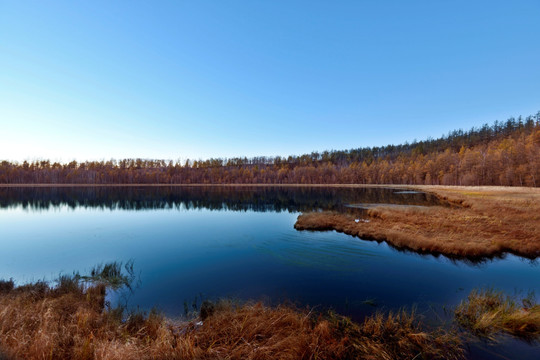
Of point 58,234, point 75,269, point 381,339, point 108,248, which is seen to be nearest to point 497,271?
point 381,339

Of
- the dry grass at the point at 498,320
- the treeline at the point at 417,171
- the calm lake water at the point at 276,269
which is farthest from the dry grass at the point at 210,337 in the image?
the treeline at the point at 417,171

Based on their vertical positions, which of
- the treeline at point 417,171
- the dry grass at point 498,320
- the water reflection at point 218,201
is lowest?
the water reflection at point 218,201

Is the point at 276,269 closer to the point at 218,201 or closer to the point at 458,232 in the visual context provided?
the point at 458,232

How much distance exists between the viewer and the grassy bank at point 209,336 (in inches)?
201

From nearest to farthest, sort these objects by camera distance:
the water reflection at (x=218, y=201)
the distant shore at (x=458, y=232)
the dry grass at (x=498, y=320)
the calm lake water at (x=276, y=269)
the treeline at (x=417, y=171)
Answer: the dry grass at (x=498, y=320) < the calm lake water at (x=276, y=269) < the distant shore at (x=458, y=232) < the water reflection at (x=218, y=201) < the treeline at (x=417, y=171)

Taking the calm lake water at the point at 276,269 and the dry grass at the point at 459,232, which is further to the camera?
the dry grass at the point at 459,232

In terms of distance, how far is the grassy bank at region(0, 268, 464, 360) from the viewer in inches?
201

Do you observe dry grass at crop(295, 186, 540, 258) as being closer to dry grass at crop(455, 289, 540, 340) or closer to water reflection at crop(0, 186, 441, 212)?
dry grass at crop(455, 289, 540, 340)

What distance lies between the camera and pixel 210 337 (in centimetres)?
617

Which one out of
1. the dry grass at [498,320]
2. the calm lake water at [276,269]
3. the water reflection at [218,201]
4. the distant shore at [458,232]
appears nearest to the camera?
the dry grass at [498,320]

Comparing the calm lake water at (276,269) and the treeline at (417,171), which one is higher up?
the treeline at (417,171)

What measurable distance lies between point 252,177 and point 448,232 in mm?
147418

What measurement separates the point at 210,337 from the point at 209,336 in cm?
6

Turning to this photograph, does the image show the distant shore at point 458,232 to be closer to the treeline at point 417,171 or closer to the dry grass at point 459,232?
the dry grass at point 459,232
